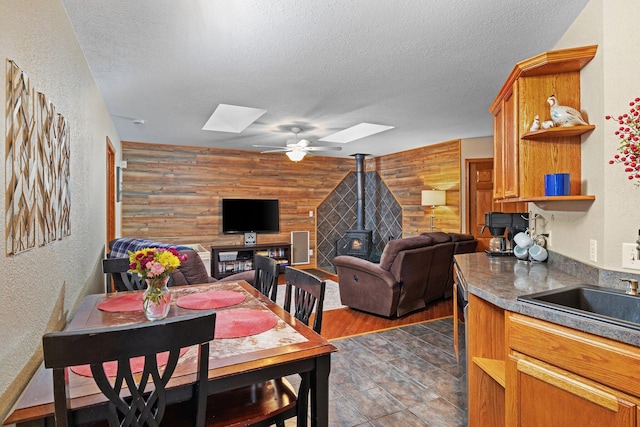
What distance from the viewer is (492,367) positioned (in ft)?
5.94

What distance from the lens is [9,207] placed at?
1.16 meters

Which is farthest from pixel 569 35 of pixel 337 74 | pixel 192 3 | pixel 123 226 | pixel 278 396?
pixel 123 226

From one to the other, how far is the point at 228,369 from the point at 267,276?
1.32m

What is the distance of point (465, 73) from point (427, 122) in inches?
65.3

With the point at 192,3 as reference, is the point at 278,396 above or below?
below

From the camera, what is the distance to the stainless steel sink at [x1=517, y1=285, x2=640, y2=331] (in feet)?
4.83

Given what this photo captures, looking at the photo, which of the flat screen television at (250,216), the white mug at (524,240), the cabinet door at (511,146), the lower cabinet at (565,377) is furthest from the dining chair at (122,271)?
the flat screen television at (250,216)

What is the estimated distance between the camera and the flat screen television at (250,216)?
21.3ft

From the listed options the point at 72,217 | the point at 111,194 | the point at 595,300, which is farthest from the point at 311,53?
the point at 111,194

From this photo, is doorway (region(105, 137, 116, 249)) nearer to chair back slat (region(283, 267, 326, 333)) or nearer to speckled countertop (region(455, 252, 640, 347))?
chair back slat (region(283, 267, 326, 333))

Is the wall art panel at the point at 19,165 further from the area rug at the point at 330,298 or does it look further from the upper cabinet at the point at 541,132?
the area rug at the point at 330,298

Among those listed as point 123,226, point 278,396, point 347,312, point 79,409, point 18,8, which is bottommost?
point 347,312

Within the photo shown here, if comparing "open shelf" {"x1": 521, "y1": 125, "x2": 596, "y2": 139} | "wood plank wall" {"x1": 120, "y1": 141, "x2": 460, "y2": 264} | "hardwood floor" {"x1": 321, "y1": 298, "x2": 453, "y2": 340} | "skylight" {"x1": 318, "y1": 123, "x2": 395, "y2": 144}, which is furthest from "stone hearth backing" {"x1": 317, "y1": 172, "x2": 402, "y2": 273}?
"open shelf" {"x1": 521, "y1": 125, "x2": 596, "y2": 139}

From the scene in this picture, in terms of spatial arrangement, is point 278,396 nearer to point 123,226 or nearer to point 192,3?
point 192,3
